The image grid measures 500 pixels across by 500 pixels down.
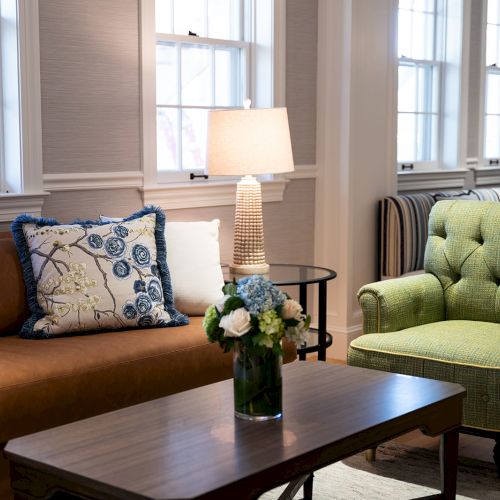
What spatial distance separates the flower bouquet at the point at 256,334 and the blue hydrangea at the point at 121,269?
Answer: 1.03 metres

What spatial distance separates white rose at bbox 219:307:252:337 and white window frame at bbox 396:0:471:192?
3869mm

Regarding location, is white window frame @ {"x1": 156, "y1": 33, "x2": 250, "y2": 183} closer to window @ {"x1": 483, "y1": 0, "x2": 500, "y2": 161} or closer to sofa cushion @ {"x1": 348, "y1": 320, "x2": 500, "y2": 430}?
sofa cushion @ {"x1": 348, "y1": 320, "x2": 500, "y2": 430}

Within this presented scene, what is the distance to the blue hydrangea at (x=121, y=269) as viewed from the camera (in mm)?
3359

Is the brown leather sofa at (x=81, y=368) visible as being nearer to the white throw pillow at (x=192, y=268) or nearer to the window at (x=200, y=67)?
the white throw pillow at (x=192, y=268)

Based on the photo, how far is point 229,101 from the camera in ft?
15.5

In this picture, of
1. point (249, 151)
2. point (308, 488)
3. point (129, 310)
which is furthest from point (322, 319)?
point (308, 488)

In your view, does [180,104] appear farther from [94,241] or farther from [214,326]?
[214,326]

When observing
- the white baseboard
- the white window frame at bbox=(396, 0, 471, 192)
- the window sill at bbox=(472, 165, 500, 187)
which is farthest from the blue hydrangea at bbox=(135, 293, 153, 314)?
the window sill at bbox=(472, 165, 500, 187)

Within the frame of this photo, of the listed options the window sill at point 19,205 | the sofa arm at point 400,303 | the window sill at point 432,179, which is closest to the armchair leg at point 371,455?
the sofa arm at point 400,303

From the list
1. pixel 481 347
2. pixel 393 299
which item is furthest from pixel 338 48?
pixel 481 347

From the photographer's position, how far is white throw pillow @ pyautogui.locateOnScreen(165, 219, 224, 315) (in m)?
3.64

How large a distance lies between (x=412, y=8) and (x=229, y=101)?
1.70 m

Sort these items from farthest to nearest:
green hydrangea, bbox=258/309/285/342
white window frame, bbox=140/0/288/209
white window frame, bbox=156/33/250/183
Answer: white window frame, bbox=156/33/250/183, white window frame, bbox=140/0/288/209, green hydrangea, bbox=258/309/285/342

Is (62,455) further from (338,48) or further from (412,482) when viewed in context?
(338,48)
